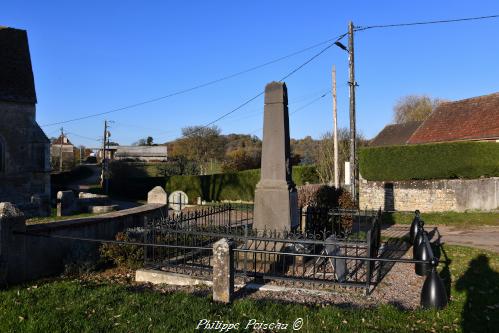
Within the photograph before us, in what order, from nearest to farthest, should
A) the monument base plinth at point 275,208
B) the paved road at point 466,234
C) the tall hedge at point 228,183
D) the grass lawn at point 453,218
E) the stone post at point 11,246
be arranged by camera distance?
1. the stone post at point 11,246
2. the monument base plinth at point 275,208
3. the paved road at point 466,234
4. the grass lawn at point 453,218
5. the tall hedge at point 228,183

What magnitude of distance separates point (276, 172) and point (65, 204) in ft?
35.3

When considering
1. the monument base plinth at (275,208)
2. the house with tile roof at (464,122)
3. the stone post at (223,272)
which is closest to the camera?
the stone post at (223,272)

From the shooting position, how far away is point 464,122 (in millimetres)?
26328

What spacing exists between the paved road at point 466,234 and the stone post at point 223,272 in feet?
25.7

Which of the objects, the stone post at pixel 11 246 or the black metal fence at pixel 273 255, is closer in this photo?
the stone post at pixel 11 246

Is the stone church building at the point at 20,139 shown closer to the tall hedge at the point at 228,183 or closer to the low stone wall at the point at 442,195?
the tall hedge at the point at 228,183

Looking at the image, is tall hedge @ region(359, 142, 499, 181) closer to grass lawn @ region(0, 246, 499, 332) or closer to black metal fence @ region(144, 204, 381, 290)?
black metal fence @ region(144, 204, 381, 290)

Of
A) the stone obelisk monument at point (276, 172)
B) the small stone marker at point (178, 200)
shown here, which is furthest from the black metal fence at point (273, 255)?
the small stone marker at point (178, 200)

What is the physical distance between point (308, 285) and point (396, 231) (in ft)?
27.5

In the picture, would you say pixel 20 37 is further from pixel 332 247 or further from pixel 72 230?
pixel 332 247

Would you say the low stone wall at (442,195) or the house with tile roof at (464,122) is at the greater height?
the house with tile roof at (464,122)

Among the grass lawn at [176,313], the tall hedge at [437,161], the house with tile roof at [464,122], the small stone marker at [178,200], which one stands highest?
the house with tile roof at [464,122]

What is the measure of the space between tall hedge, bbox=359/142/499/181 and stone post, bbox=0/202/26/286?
698 inches

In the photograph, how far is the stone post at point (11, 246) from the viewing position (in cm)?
613
